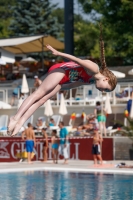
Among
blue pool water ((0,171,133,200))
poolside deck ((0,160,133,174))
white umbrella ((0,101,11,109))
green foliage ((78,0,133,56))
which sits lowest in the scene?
blue pool water ((0,171,133,200))

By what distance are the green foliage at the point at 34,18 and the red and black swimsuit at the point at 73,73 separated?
41.9 meters

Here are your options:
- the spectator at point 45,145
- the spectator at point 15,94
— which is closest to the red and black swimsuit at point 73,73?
the spectator at point 45,145

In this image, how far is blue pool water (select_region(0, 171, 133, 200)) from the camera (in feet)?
54.2

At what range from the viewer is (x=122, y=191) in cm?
1733

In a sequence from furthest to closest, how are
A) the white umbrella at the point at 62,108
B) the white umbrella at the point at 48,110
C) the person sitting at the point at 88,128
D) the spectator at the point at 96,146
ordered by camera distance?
the white umbrella at the point at 48,110 → the white umbrella at the point at 62,108 → the person sitting at the point at 88,128 → the spectator at the point at 96,146

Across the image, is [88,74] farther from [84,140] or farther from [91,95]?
[91,95]

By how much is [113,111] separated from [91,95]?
6.11 ft

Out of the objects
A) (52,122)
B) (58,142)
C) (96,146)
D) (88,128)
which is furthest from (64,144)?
(52,122)

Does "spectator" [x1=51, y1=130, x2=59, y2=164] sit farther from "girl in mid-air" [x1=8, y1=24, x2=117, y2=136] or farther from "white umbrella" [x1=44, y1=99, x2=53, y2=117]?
"girl in mid-air" [x1=8, y1=24, x2=117, y2=136]

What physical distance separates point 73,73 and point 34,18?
44.0 meters

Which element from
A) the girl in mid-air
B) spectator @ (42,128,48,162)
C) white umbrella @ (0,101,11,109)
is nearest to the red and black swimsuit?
the girl in mid-air

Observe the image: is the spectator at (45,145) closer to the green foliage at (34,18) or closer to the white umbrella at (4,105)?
the white umbrella at (4,105)

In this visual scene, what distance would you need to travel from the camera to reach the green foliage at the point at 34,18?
51562 millimetres

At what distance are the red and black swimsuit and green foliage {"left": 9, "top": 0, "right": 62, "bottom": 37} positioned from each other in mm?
41929
